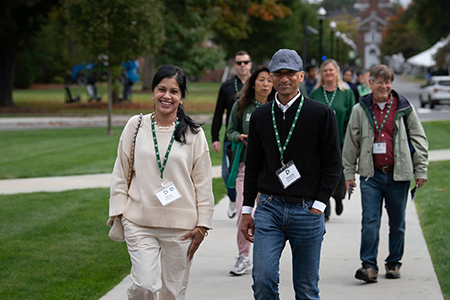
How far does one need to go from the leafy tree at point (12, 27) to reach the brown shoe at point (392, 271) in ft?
94.4

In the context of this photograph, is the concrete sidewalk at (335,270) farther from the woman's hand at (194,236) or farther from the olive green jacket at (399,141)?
the woman's hand at (194,236)

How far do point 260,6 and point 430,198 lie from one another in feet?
127

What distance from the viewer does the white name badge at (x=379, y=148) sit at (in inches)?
207

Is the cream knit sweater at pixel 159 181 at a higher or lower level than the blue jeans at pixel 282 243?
higher

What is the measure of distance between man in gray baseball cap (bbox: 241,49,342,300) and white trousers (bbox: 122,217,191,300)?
497 mm

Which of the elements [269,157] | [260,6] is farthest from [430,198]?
[260,6]

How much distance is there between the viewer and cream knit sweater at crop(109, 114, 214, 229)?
3.65 metres

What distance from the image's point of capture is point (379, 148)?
5266 millimetres

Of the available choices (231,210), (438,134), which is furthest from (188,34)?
(231,210)

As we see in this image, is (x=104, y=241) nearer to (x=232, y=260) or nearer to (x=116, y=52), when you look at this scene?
(x=232, y=260)

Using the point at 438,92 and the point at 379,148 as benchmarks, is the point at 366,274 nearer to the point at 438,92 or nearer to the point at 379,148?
the point at 379,148

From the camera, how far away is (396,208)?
5.37 meters

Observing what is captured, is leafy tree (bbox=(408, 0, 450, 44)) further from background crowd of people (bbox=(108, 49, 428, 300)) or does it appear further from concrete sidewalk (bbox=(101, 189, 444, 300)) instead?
background crowd of people (bbox=(108, 49, 428, 300))

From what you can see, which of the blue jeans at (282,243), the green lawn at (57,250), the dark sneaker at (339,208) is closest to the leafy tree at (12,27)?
the green lawn at (57,250)
